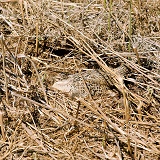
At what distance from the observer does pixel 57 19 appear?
7.09ft

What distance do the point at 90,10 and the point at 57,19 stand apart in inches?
9.7

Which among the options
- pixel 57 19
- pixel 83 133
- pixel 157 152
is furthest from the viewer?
pixel 57 19

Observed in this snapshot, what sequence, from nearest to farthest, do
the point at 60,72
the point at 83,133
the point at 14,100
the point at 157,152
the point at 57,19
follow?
the point at 157,152
the point at 83,133
the point at 14,100
the point at 60,72
the point at 57,19

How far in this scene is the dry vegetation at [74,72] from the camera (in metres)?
1.58

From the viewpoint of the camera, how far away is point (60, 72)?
201 centimetres

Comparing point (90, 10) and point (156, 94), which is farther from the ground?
point (90, 10)

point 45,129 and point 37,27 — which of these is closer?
point 45,129

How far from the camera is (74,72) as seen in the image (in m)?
2.01

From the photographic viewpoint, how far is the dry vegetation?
5.19 feet

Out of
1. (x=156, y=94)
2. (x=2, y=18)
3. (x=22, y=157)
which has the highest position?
(x=2, y=18)

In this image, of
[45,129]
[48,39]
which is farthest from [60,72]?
[45,129]

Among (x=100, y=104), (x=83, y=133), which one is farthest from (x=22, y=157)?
(x=100, y=104)

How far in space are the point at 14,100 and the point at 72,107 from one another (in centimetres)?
28

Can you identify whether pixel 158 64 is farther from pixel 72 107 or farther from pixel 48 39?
pixel 48 39
